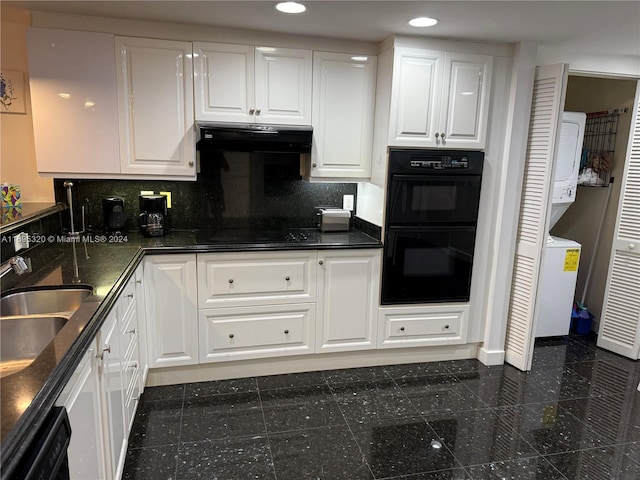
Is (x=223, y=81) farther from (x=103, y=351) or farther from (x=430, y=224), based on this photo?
(x=103, y=351)

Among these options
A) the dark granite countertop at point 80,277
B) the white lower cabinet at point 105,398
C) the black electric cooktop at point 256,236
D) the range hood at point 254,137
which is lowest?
the white lower cabinet at point 105,398

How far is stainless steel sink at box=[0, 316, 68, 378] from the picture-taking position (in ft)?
5.06

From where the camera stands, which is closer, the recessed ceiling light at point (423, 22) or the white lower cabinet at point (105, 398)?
the white lower cabinet at point (105, 398)

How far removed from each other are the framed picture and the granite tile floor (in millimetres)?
2036

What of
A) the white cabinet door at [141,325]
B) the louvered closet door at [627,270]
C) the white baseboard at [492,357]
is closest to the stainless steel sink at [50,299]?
the white cabinet door at [141,325]

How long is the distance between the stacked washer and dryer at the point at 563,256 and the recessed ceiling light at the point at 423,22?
1.69m

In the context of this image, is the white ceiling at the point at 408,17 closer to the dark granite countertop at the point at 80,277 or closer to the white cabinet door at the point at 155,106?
the white cabinet door at the point at 155,106

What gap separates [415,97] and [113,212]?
2.15m

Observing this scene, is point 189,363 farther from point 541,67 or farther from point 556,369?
point 541,67

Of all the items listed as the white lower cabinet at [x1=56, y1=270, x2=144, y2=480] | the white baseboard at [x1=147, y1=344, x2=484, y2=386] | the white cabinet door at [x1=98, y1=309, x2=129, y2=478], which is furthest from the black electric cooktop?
the white cabinet door at [x1=98, y1=309, x2=129, y2=478]

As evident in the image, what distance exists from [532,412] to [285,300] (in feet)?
5.48

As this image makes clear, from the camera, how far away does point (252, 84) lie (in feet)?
9.34

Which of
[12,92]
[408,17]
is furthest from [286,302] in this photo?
[12,92]

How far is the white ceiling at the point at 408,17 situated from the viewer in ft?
7.34
